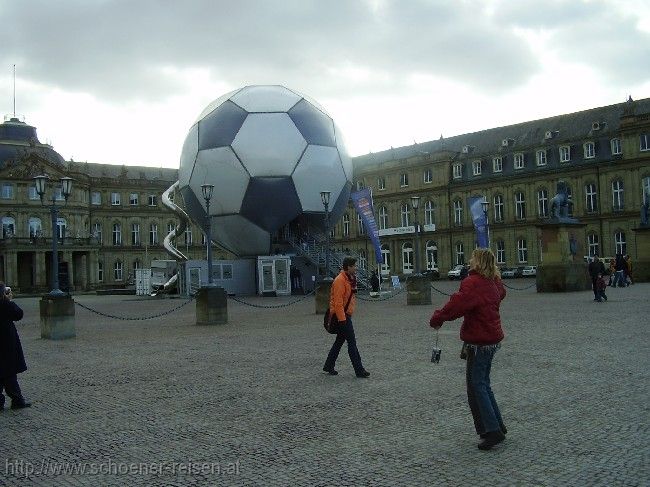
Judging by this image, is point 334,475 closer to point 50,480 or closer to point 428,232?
point 50,480

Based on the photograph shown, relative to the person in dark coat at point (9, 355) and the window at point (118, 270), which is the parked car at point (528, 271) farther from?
the person in dark coat at point (9, 355)

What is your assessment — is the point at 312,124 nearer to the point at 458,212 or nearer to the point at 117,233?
the point at 458,212

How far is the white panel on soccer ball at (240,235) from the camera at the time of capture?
33688mm

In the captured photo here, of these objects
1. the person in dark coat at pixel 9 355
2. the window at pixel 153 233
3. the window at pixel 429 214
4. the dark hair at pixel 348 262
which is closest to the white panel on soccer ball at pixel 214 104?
the dark hair at pixel 348 262

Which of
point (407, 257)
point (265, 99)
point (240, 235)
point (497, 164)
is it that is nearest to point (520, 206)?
point (497, 164)

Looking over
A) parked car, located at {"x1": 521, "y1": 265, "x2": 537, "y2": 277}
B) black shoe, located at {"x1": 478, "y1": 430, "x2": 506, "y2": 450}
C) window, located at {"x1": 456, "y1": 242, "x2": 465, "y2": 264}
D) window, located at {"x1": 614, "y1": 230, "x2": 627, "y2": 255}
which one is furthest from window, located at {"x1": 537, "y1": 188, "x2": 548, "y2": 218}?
black shoe, located at {"x1": 478, "y1": 430, "x2": 506, "y2": 450}

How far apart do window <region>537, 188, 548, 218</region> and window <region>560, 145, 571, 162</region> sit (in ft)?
11.6

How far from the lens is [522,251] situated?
220ft

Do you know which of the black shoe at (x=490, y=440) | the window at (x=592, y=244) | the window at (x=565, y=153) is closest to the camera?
the black shoe at (x=490, y=440)

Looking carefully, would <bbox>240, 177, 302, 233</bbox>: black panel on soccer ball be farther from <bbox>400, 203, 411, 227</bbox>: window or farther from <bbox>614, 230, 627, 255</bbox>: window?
<bbox>400, 203, 411, 227</bbox>: window

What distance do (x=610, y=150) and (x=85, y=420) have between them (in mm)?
61353

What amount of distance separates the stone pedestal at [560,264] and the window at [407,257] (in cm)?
4527

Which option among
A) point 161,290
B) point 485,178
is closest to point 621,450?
point 161,290

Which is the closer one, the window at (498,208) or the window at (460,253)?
the window at (498,208)
